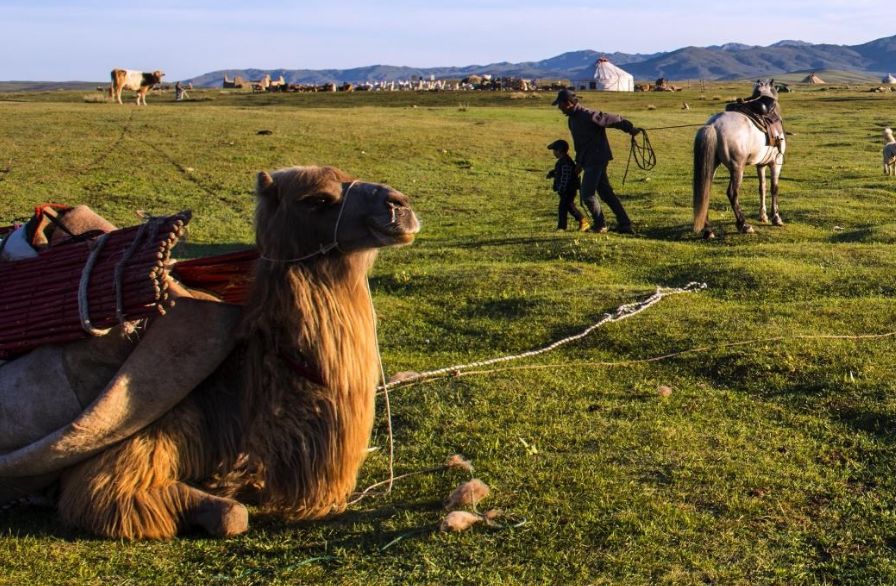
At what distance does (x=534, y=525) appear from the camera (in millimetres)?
4859

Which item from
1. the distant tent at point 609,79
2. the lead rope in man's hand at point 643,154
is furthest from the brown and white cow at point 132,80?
the distant tent at point 609,79

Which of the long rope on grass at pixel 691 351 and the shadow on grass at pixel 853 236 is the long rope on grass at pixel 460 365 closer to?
the long rope on grass at pixel 691 351

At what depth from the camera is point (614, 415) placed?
22.4ft

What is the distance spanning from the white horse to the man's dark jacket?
142 centimetres

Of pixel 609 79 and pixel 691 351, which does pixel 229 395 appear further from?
pixel 609 79

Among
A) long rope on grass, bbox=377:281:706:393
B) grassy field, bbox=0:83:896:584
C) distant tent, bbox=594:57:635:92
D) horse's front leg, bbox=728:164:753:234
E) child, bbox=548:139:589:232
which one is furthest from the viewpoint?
distant tent, bbox=594:57:635:92

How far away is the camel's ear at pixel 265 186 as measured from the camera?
498 cm

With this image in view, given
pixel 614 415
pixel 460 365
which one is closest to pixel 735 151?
pixel 460 365

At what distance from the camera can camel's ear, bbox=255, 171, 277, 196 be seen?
196 inches

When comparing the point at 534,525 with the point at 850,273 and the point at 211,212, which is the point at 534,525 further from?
the point at 211,212

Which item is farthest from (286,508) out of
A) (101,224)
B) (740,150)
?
(740,150)

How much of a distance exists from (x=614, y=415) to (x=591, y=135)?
9.76 metres

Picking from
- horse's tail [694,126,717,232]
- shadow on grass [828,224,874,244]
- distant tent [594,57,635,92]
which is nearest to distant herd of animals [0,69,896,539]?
horse's tail [694,126,717,232]

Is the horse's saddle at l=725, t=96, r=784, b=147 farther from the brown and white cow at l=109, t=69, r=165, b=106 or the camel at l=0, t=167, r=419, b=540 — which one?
the brown and white cow at l=109, t=69, r=165, b=106
